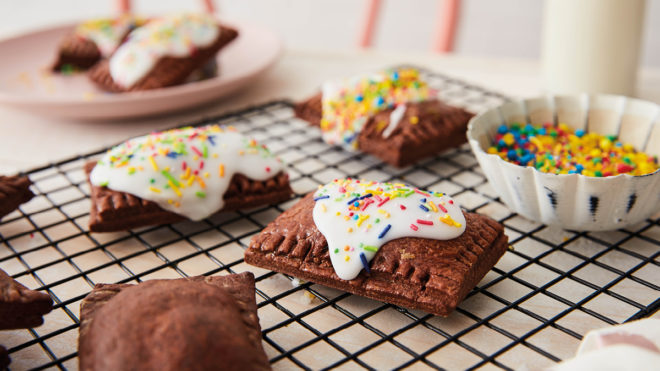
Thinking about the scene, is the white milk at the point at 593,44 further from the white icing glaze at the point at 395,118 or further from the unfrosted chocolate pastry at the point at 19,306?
the unfrosted chocolate pastry at the point at 19,306

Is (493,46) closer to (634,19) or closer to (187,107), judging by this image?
(634,19)

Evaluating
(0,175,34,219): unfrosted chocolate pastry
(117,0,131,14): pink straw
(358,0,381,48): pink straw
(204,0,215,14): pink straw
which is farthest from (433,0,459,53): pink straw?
(0,175,34,219): unfrosted chocolate pastry

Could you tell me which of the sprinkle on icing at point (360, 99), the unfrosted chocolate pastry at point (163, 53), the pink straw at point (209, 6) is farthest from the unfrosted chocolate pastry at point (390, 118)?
the pink straw at point (209, 6)

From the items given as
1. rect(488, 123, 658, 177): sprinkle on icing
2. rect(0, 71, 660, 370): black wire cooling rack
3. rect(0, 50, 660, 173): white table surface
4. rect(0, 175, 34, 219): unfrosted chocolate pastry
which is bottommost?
rect(0, 71, 660, 370): black wire cooling rack

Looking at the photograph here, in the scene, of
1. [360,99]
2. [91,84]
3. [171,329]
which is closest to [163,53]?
[91,84]

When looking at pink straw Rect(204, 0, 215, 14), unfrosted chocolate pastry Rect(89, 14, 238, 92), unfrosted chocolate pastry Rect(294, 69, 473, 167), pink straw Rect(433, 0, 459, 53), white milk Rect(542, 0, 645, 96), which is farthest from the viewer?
pink straw Rect(204, 0, 215, 14)

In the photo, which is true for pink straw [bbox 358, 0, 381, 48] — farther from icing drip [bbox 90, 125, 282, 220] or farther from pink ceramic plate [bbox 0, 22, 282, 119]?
icing drip [bbox 90, 125, 282, 220]

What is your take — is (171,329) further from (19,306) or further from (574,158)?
(574,158)
